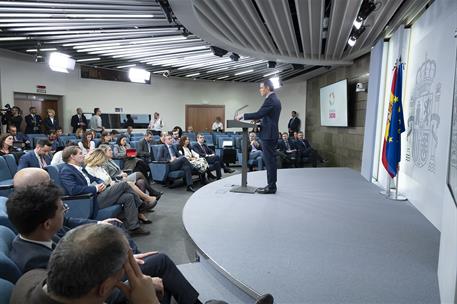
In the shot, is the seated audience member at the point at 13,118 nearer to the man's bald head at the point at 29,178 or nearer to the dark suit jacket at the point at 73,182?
the dark suit jacket at the point at 73,182

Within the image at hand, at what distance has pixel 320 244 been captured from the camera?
277cm

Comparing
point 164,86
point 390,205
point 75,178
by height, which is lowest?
point 390,205

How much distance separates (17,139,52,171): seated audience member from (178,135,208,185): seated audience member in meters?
→ 2.72

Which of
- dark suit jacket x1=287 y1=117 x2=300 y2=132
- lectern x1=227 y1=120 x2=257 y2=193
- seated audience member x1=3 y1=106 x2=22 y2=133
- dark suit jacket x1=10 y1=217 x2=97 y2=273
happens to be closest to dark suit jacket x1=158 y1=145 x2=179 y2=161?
lectern x1=227 y1=120 x2=257 y2=193

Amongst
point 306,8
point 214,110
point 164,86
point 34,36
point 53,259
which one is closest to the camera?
point 53,259

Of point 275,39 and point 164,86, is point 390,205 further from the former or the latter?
point 164,86

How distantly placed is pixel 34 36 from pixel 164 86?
6.02m

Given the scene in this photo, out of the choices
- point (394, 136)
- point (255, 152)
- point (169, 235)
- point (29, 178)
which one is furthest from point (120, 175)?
point (255, 152)

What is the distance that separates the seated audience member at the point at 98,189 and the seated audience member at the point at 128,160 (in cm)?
216

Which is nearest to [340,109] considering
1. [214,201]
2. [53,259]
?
[214,201]

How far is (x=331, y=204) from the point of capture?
4.14 metres

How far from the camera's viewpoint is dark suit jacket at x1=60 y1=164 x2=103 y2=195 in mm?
3283

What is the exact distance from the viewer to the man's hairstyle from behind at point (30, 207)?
144 centimetres

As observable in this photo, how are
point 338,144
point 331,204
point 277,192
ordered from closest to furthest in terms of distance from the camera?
point 331,204 → point 277,192 → point 338,144
